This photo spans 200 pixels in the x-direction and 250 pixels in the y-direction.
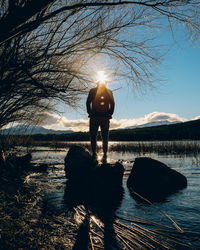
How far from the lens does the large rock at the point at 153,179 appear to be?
6.05 m

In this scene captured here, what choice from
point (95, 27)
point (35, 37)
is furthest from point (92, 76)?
point (35, 37)

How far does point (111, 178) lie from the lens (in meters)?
5.89

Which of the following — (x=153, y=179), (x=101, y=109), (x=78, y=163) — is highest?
(x=101, y=109)

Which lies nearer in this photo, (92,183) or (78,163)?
(92,183)

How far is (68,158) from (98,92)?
9.95 feet

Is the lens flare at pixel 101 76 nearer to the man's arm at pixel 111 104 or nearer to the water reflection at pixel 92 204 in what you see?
the man's arm at pixel 111 104

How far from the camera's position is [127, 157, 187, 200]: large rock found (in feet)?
19.8

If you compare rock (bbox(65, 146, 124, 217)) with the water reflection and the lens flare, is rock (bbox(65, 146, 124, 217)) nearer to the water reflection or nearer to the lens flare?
the water reflection

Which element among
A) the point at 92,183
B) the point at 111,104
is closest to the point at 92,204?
the point at 92,183

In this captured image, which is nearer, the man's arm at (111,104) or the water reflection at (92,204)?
the water reflection at (92,204)

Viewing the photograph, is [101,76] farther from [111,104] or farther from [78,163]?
[78,163]

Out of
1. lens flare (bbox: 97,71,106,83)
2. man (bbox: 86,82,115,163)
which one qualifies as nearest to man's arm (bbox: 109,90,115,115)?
man (bbox: 86,82,115,163)

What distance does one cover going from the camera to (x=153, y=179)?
6.26 metres

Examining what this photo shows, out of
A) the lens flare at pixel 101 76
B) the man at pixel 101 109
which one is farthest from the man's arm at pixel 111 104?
the lens flare at pixel 101 76
